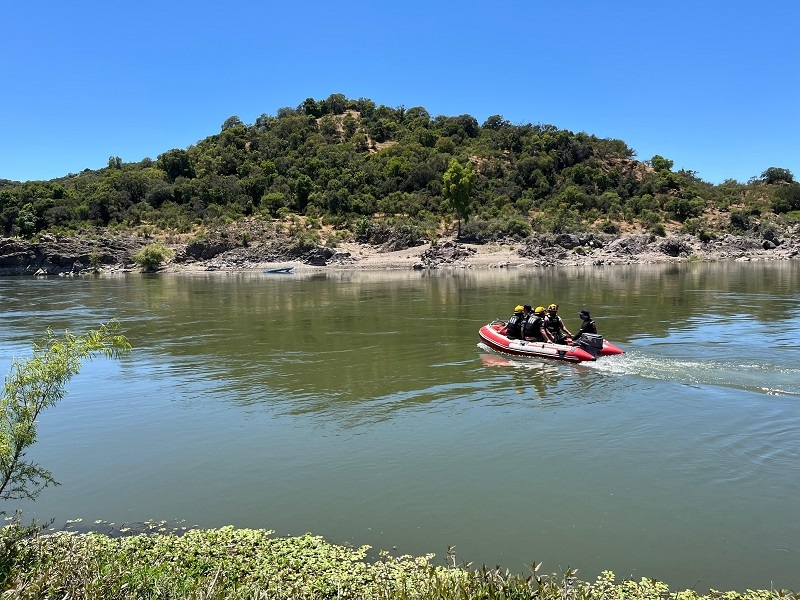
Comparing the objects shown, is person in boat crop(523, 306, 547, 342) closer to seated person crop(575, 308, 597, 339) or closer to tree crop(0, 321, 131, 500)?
seated person crop(575, 308, 597, 339)

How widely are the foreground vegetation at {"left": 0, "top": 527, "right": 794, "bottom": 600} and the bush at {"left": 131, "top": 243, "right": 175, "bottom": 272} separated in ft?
211

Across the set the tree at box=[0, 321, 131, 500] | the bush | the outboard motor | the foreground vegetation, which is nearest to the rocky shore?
the bush

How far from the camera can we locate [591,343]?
55.9ft

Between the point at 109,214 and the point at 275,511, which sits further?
the point at 109,214

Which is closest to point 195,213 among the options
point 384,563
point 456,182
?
point 456,182

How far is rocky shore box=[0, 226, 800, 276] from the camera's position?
210ft

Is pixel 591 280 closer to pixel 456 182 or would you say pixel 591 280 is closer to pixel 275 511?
pixel 456 182

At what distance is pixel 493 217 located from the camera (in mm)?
75750

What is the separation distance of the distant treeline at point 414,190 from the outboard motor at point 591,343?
52.3 metres

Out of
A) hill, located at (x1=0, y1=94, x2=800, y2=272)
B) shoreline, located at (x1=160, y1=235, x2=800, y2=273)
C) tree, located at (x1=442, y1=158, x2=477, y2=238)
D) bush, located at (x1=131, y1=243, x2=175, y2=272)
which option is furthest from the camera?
hill, located at (x1=0, y1=94, x2=800, y2=272)

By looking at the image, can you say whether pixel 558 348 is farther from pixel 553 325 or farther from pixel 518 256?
pixel 518 256

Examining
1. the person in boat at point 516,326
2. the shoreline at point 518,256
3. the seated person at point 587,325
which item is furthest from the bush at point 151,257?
the seated person at point 587,325

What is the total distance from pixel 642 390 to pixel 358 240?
59268 millimetres

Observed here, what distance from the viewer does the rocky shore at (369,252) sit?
64062mm
